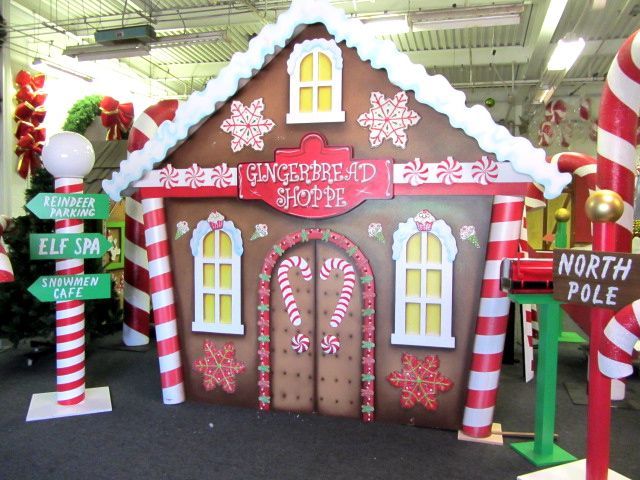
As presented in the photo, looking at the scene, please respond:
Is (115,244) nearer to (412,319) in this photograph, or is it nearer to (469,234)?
(412,319)

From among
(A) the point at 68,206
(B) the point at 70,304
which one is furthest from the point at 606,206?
(B) the point at 70,304

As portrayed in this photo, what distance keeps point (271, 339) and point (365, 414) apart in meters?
0.89

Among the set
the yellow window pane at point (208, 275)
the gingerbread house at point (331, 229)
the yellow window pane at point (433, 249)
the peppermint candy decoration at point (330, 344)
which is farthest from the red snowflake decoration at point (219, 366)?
the yellow window pane at point (433, 249)

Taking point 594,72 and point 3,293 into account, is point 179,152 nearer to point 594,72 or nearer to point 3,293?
point 3,293

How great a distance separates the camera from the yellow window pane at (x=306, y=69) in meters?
3.83

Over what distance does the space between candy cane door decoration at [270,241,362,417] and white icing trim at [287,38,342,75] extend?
1290 mm

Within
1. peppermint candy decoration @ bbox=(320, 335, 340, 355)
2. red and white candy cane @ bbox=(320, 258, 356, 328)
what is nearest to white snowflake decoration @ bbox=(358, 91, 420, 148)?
red and white candy cane @ bbox=(320, 258, 356, 328)

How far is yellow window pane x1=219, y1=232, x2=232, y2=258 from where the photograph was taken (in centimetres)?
412

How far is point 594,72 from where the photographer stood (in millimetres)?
12055

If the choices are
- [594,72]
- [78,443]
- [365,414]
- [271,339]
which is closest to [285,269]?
[271,339]

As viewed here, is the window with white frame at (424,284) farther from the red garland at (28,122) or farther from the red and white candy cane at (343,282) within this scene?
the red garland at (28,122)

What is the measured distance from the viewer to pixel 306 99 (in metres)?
3.85

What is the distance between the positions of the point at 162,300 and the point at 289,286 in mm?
1044

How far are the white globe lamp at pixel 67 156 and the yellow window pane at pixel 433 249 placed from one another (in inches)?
105
